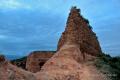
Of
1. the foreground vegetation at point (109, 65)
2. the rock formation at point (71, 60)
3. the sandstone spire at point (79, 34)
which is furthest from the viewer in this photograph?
the sandstone spire at point (79, 34)

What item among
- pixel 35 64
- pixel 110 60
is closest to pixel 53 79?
pixel 110 60

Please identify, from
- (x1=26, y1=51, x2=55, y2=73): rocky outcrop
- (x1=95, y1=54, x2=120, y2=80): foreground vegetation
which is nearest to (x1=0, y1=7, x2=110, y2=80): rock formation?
(x1=26, y1=51, x2=55, y2=73): rocky outcrop

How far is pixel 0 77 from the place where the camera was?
2055cm

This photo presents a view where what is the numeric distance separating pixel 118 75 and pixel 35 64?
8.12 metres

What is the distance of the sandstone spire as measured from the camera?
28.4m

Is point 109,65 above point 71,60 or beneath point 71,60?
beneath

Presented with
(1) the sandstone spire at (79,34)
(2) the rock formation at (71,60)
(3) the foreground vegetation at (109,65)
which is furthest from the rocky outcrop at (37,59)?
(3) the foreground vegetation at (109,65)

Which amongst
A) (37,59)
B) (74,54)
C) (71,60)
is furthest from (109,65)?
(37,59)

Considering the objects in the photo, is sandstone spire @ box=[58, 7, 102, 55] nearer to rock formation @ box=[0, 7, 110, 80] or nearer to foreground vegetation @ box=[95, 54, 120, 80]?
rock formation @ box=[0, 7, 110, 80]

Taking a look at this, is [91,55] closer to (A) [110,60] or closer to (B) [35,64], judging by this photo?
(A) [110,60]

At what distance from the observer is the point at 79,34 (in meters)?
28.5

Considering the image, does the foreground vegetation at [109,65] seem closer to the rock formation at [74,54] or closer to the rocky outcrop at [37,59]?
the rock formation at [74,54]

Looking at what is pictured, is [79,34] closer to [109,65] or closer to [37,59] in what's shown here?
[109,65]

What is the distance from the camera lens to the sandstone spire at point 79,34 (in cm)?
2844
